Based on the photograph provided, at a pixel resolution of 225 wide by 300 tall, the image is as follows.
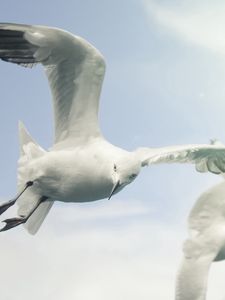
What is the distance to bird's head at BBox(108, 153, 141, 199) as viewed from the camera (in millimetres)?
11766

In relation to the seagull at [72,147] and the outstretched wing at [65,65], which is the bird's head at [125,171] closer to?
the seagull at [72,147]

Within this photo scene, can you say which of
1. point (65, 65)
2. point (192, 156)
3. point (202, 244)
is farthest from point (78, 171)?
point (202, 244)

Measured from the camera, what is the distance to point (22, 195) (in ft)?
43.2

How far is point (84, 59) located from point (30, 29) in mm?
887

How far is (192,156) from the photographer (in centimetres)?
1295

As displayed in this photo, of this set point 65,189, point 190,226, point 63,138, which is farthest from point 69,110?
point 190,226

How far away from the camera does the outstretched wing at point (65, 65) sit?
12352 millimetres

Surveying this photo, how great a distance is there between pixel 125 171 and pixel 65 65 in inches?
76.4

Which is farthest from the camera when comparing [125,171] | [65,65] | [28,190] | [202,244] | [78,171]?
[28,190]

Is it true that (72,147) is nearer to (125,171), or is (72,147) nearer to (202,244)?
(125,171)

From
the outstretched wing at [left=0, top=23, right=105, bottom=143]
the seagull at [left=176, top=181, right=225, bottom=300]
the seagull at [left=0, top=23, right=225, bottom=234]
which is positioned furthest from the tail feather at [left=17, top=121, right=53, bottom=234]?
the seagull at [left=176, top=181, right=225, bottom=300]

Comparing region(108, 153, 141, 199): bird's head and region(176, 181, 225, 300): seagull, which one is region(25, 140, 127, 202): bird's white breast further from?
region(176, 181, 225, 300): seagull

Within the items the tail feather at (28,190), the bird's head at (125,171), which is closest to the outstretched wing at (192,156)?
the bird's head at (125,171)

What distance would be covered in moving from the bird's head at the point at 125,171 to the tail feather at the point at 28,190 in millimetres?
1551
